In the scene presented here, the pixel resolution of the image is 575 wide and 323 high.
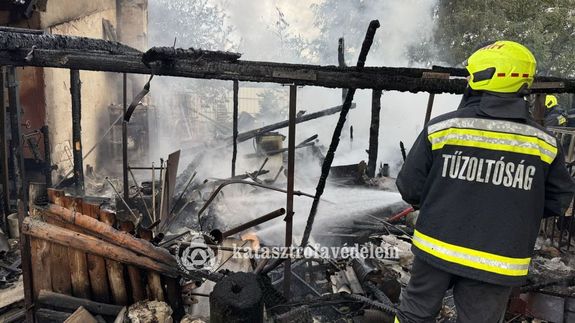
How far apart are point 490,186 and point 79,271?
3.53 meters

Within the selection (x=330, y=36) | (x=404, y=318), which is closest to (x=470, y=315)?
(x=404, y=318)

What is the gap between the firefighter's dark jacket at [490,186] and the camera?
2457 mm

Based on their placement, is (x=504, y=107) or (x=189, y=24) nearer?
(x=504, y=107)

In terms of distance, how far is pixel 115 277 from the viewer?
3.57 m

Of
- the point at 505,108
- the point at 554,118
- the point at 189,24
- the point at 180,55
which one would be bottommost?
the point at 554,118

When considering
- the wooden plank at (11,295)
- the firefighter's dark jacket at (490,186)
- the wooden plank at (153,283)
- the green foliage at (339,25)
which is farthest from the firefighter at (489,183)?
the green foliage at (339,25)

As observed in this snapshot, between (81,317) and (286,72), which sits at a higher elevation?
(286,72)

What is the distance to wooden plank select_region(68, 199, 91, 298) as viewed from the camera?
3512 mm

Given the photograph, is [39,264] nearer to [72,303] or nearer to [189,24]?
[72,303]

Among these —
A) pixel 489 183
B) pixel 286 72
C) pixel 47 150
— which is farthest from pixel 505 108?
pixel 47 150

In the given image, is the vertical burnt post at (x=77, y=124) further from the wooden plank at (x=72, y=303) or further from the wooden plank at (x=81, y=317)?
the wooden plank at (x=81, y=317)

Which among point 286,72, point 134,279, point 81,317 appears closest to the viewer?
point 81,317

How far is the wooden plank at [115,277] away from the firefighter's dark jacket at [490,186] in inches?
107

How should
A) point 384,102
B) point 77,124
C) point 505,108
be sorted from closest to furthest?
point 505,108 → point 77,124 → point 384,102
